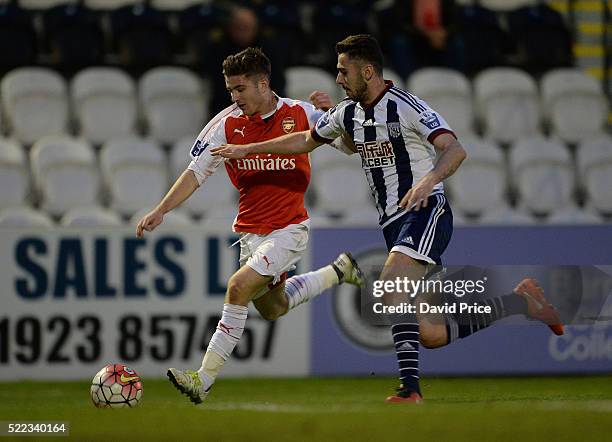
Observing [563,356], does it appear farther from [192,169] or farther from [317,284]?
[192,169]

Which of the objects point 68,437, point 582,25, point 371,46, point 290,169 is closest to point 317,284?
point 290,169

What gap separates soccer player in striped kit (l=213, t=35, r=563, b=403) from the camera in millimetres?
7398

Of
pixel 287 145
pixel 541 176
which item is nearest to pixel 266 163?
pixel 287 145

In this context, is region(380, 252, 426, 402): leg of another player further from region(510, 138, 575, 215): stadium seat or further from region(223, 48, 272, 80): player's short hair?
region(510, 138, 575, 215): stadium seat

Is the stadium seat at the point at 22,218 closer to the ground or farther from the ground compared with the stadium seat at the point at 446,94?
closer to the ground

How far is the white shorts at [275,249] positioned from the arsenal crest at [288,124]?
62cm

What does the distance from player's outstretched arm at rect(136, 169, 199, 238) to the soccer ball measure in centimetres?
91

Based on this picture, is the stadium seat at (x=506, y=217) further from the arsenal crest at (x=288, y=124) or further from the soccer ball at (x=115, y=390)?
the soccer ball at (x=115, y=390)

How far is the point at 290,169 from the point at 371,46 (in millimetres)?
1201

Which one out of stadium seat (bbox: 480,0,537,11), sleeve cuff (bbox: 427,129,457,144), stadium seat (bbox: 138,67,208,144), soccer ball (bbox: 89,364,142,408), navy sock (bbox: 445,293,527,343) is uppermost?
stadium seat (bbox: 480,0,537,11)

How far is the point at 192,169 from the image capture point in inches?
325

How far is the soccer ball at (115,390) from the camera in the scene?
7.64 m

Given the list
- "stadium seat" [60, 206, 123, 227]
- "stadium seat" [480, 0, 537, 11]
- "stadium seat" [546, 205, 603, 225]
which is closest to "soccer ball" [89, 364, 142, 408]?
"stadium seat" [60, 206, 123, 227]

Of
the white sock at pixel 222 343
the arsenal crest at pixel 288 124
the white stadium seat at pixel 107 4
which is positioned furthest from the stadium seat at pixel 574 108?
the white sock at pixel 222 343
